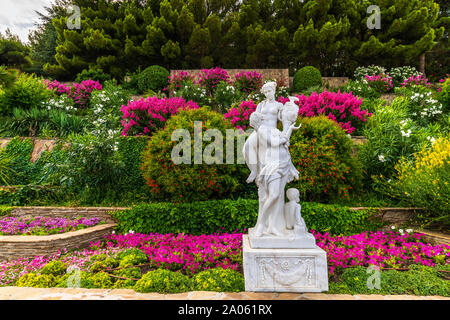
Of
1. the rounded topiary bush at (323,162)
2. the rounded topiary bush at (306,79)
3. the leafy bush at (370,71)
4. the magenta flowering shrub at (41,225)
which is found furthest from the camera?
the leafy bush at (370,71)

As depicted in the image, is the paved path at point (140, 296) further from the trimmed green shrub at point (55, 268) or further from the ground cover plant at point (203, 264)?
the trimmed green shrub at point (55, 268)

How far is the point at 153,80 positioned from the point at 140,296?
34.4 ft

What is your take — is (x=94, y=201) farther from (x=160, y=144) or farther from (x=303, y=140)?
(x=303, y=140)

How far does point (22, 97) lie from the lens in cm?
775

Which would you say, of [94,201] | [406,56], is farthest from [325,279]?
[406,56]

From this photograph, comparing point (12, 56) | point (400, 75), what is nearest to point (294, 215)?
point (400, 75)

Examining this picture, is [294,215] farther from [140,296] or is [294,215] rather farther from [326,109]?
[326,109]

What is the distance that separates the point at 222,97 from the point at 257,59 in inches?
259

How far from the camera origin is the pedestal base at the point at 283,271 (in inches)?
114

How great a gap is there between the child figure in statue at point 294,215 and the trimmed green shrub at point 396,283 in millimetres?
777

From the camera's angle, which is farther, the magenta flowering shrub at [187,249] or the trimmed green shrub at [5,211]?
the trimmed green shrub at [5,211]

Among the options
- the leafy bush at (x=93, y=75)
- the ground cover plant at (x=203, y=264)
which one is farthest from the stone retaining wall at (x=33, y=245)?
the leafy bush at (x=93, y=75)

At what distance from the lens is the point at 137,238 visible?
4.33 m

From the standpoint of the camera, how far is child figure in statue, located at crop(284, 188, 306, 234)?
3082mm
